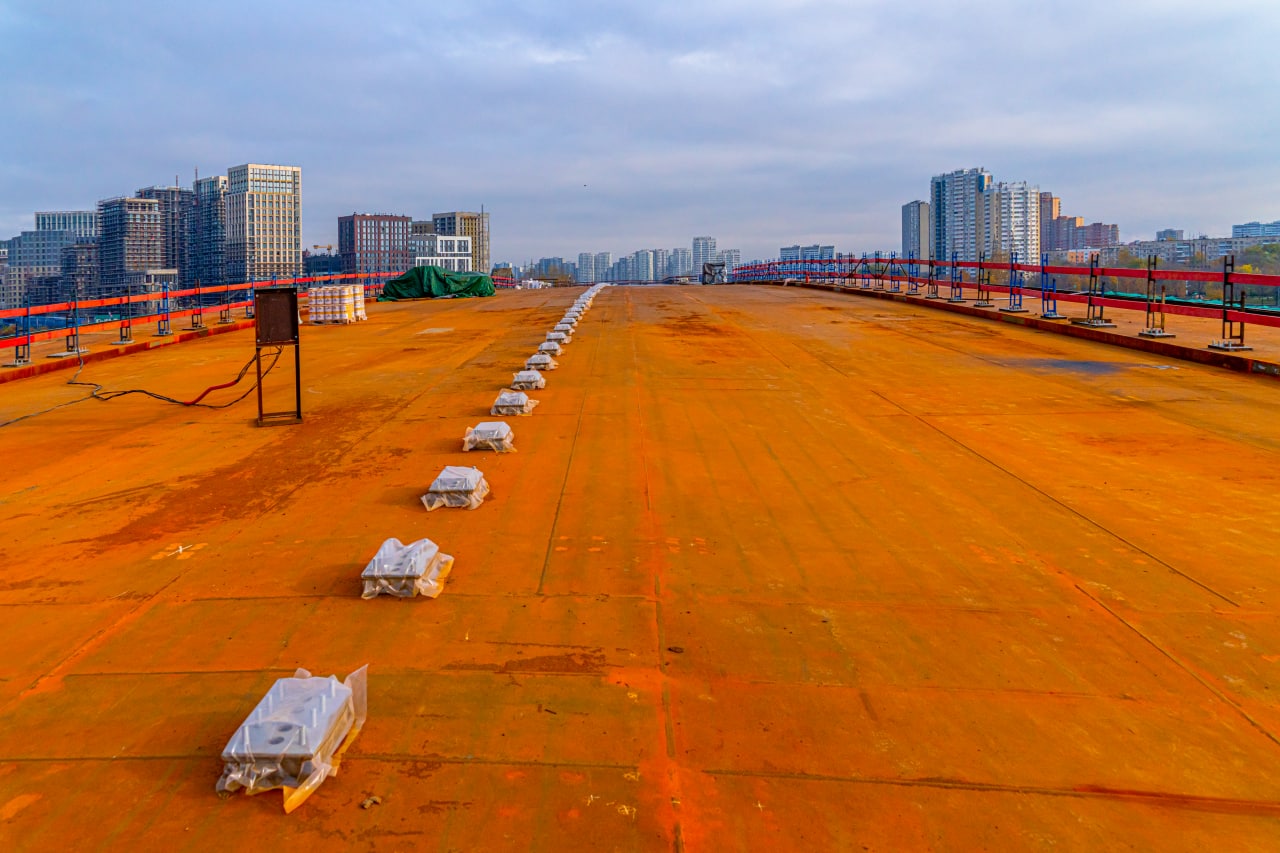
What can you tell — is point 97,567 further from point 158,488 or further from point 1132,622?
point 1132,622

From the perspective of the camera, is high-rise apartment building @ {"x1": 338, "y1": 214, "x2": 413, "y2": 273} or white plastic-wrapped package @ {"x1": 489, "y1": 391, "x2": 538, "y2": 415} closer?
white plastic-wrapped package @ {"x1": 489, "y1": 391, "x2": 538, "y2": 415}

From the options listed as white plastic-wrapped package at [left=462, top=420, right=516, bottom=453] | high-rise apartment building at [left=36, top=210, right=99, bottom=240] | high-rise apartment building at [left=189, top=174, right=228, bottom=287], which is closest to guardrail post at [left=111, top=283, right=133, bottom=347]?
white plastic-wrapped package at [left=462, top=420, right=516, bottom=453]

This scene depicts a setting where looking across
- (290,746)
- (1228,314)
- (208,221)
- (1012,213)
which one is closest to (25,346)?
(290,746)

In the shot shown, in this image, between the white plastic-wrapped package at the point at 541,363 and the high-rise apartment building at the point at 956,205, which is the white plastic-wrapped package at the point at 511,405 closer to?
the white plastic-wrapped package at the point at 541,363

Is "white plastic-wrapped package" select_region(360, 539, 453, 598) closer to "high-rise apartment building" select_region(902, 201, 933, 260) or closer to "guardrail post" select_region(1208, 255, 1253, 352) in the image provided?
"guardrail post" select_region(1208, 255, 1253, 352)

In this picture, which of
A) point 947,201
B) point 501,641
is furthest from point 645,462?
point 947,201

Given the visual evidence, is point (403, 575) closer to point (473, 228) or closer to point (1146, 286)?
point (1146, 286)
